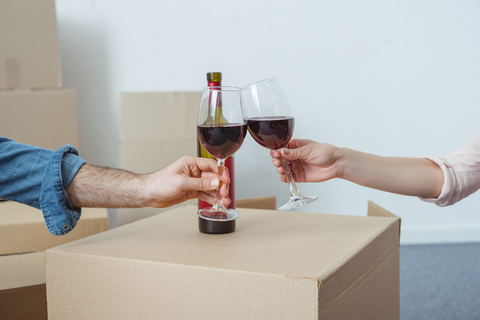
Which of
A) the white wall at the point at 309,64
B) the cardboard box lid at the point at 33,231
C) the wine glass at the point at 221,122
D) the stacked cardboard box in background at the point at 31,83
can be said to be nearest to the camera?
the wine glass at the point at 221,122

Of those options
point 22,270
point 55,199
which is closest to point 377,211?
point 55,199

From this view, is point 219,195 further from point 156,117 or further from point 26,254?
point 156,117

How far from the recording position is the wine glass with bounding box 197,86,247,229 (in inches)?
29.4

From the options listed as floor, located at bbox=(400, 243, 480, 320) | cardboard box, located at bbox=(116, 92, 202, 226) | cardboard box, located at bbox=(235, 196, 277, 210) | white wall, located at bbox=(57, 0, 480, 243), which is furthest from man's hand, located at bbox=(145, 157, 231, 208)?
white wall, located at bbox=(57, 0, 480, 243)

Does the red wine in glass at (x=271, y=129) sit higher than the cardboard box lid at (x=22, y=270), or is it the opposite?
the red wine in glass at (x=271, y=129)

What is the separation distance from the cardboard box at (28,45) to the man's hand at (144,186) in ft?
3.16

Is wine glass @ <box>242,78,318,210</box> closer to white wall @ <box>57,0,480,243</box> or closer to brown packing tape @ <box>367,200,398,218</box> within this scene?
brown packing tape @ <box>367,200,398,218</box>

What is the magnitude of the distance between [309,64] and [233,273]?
182 centimetres

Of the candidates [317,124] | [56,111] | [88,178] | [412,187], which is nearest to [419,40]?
[317,124]

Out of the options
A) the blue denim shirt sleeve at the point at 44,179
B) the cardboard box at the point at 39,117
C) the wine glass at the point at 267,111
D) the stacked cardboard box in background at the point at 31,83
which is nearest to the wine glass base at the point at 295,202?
the wine glass at the point at 267,111

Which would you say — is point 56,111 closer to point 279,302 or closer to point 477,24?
point 279,302

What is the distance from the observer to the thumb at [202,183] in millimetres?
778

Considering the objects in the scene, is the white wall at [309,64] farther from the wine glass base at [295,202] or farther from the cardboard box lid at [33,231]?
the wine glass base at [295,202]

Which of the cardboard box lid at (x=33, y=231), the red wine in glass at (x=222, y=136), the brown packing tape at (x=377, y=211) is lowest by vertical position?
the cardboard box lid at (x=33, y=231)
